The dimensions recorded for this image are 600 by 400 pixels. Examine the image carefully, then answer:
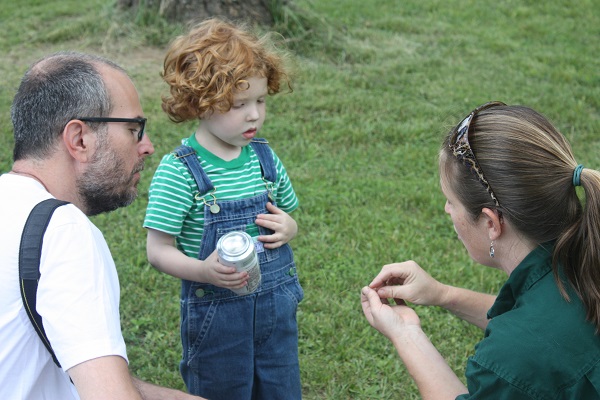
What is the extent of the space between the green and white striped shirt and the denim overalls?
0.03 m

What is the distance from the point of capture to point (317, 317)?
4.01 m

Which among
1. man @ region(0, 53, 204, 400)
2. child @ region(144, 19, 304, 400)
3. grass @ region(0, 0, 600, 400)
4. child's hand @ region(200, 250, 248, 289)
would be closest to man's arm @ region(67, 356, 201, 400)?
man @ region(0, 53, 204, 400)

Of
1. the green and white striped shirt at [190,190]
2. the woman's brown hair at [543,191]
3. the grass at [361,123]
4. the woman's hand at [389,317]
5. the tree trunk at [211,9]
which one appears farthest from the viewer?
the tree trunk at [211,9]

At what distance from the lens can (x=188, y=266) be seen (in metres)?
2.63

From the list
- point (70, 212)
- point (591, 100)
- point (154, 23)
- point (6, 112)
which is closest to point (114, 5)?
point (154, 23)

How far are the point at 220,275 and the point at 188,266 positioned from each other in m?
0.20

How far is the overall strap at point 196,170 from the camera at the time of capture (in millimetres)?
2684

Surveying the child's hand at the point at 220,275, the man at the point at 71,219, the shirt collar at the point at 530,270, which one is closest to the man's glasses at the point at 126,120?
the man at the point at 71,219

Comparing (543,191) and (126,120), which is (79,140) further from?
(543,191)

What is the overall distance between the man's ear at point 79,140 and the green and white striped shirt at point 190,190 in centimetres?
43

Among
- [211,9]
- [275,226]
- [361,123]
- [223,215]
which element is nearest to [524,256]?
[275,226]

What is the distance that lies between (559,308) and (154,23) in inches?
249

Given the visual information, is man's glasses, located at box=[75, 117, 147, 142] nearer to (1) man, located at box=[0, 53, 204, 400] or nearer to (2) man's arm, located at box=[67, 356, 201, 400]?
(1) man, located at box=[0, 53, 204, 400]

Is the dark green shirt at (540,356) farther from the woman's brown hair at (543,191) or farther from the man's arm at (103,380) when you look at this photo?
the man's arm at (103,380)
